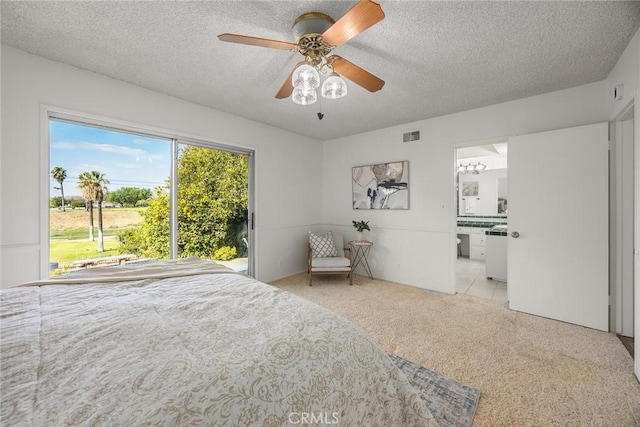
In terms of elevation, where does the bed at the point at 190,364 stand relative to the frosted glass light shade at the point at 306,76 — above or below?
below

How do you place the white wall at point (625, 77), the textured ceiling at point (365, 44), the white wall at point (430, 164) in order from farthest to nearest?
1. the white wall at point (430, 164)
2. the white wall at point (625, 77)
3. the textured ceiling at point (365, 44)

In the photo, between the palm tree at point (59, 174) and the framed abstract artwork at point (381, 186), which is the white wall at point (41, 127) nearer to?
the palm tree at point (59, 174)

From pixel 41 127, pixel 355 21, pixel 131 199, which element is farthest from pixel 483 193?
pixel 41 127

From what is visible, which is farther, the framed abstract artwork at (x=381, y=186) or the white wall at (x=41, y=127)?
the framed abstract artwork at (x=381, y=186)

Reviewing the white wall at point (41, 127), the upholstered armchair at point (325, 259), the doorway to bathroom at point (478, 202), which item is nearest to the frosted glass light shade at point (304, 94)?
the white wall at point (41, 127)

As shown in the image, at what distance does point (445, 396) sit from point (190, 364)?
1.70 m

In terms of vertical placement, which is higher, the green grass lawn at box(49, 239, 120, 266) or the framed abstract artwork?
the framed abstract artwork

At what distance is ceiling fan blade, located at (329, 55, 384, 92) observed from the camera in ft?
6.12

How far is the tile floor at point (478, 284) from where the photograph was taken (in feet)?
12.0

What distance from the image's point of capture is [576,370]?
1981mm

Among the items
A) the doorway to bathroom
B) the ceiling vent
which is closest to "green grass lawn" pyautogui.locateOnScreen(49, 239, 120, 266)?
the ceiling vent

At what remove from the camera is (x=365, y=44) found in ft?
6.86

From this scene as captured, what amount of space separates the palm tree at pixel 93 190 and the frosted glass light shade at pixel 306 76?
2.43 meters

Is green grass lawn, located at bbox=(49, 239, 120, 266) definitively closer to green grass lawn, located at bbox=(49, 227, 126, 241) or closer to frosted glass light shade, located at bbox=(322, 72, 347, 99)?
green grass lawn, located at bbox=(49, 227, 126, 241)
